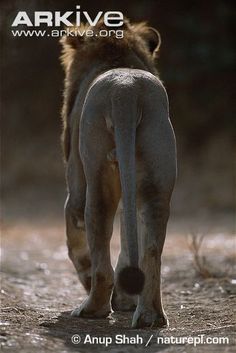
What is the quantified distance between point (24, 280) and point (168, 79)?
8.87 metres

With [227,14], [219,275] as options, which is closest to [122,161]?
[219,275]

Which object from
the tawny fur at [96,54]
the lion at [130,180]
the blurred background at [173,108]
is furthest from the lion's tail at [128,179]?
the blurred background at [173,108]

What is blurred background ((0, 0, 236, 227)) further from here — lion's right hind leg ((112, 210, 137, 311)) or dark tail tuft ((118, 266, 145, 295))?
dark tail tuft ((118, 266, 145, 295))

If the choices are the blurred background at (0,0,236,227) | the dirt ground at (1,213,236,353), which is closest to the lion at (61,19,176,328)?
the dirt ground at (1,213,236,353)

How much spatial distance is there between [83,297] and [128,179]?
1.84 meters

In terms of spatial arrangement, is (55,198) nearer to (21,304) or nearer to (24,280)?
(24,280)

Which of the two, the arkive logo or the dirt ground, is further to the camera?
the arkive logo

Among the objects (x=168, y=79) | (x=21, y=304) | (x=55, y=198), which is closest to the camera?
(x=21, y=304)

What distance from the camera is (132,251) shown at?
4305 mm

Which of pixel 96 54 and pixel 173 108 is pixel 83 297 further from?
pixel 173 108

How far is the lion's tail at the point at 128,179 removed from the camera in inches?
167

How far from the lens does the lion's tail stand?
4250mm

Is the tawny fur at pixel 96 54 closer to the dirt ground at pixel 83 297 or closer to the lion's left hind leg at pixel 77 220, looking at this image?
the lion's left hind leg at pixel 77 220

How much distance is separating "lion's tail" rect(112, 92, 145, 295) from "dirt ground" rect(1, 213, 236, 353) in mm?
256
